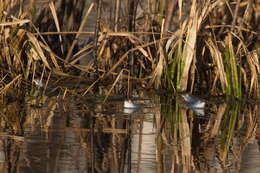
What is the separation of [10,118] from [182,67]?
1.74 metres

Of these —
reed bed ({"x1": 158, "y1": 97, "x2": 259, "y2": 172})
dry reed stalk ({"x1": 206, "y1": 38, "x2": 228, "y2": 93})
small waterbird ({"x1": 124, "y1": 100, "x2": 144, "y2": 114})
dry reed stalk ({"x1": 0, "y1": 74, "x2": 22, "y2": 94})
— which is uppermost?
dry reed stalk ({"x1": 206, "y1": 38, "x2": 228, "y2": 93})

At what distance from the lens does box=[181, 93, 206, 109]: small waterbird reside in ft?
22.1

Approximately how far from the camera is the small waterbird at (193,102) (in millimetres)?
6738

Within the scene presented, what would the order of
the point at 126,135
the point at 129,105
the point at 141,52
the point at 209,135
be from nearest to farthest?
the point at 126,135 → the point at 209,135 → the point at 129,105 → the point at 141,52

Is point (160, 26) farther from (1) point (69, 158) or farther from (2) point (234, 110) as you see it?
(1) point (69, 158)

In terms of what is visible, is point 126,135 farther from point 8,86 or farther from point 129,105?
point 8,86

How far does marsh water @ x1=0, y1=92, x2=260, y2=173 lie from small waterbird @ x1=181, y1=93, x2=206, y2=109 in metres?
0.07

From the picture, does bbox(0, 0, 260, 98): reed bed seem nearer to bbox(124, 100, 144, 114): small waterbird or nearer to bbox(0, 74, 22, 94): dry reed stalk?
bbox(0, 74, 22, 94): dry reed stalk

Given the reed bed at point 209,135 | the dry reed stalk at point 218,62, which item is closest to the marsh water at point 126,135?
the reed bed at point 209,135

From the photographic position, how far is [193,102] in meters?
6.77

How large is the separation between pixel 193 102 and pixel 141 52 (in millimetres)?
947

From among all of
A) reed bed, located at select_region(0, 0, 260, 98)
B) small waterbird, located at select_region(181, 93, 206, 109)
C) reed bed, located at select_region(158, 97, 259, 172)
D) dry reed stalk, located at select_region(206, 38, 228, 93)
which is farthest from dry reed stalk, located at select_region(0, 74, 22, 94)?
dry reed stalk, located at select_region(206, 38, 228, 93)

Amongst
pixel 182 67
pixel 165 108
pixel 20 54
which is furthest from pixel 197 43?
pixel 20 54

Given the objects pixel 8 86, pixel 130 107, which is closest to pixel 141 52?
pixel 130 107
